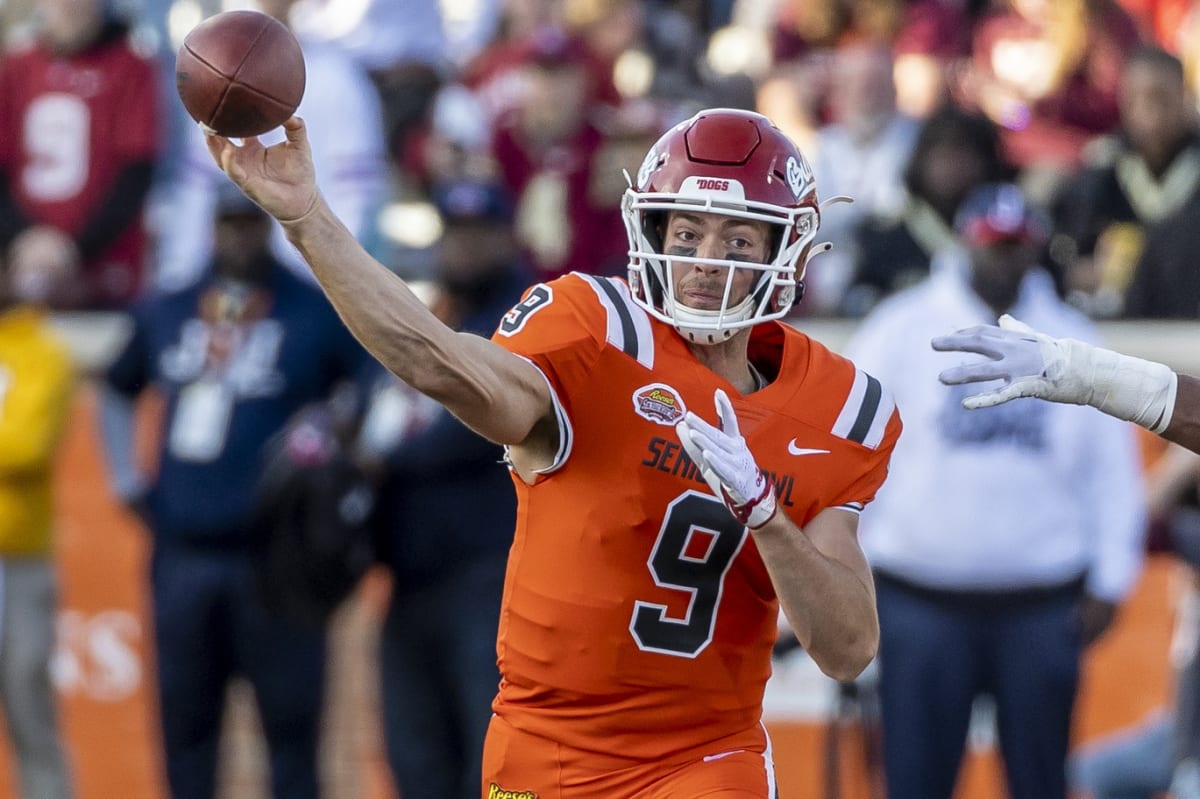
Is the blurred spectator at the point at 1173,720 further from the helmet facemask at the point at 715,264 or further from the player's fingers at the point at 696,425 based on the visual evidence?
the player's fingers at the point at 696,425

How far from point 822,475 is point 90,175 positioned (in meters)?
4.64

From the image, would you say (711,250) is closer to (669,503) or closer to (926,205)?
(669,503)

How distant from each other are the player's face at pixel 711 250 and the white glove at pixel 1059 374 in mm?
398

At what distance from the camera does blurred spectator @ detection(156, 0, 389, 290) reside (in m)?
7.48

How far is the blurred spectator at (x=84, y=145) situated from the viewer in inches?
305

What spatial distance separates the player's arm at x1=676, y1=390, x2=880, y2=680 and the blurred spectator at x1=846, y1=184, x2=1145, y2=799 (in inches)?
99.2

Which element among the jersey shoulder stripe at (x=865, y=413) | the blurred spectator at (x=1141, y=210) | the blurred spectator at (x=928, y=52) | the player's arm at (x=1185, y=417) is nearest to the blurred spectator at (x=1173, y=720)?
the blurred spectator at (x=1141, y=210)

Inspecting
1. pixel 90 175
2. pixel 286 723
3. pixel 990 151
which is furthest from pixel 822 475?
pixel 90 175

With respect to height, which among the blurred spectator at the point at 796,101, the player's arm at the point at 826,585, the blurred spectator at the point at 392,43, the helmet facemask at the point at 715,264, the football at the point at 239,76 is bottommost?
the player's arm at the point at 826,585

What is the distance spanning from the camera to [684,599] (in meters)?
3.95

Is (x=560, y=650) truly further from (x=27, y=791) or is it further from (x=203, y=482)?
(x=27, y=791)

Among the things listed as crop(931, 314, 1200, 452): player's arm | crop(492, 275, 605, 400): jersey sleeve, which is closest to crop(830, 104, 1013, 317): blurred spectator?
crop(931, 314, 1200, 452): player's arm

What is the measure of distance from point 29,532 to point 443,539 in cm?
159

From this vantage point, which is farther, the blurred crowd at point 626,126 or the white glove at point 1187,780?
the blurred crowd at point 626,126
